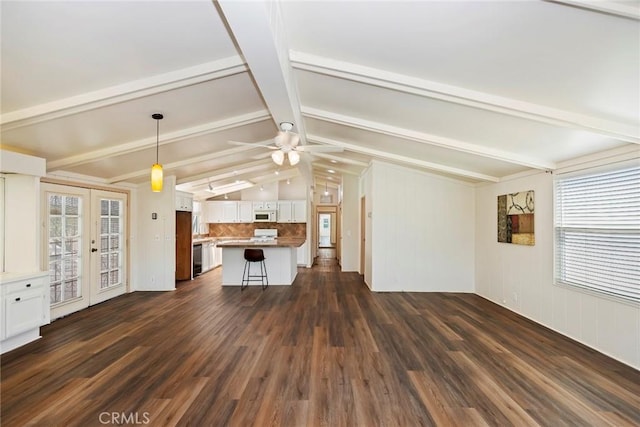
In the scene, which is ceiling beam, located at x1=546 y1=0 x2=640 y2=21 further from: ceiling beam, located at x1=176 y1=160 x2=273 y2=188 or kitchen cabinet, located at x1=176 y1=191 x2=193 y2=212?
kitchen cabinet, located at x1=176 y1=191 x2=193 y2=212

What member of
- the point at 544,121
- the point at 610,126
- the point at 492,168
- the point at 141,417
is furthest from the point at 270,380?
the point at 492,168

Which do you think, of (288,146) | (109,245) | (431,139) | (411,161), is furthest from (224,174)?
(431,139)

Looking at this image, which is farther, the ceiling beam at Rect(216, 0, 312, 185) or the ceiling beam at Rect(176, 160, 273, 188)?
the ceiling beam at Rect(176, 160, 273, 188)

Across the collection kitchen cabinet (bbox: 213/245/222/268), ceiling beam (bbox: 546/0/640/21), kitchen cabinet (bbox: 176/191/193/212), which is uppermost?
ceiling beam (bbox: 546/0/640/21)

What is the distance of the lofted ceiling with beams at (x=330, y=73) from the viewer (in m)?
1.94

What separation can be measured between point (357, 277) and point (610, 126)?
19.5ft

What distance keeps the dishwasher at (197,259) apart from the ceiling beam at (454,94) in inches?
249

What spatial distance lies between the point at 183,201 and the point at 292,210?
3508mm

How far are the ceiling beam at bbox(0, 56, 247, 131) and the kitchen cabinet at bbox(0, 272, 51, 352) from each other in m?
1.74

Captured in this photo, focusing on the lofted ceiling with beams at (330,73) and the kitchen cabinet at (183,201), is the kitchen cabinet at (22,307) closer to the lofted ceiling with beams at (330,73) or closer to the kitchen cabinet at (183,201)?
the lofted ceiling with beams at (330,73)

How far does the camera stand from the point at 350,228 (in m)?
8.70

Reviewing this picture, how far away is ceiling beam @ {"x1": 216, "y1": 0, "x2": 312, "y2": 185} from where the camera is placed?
1742 mm

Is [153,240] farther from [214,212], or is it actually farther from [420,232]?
[420,232]

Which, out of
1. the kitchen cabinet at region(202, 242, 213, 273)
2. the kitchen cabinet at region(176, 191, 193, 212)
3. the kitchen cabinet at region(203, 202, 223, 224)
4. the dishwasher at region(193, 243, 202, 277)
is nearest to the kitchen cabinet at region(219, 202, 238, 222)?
the kitchen cabinet at region(203, 202, 223, 224)
